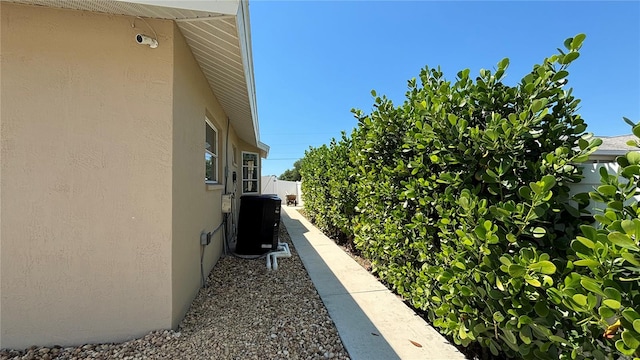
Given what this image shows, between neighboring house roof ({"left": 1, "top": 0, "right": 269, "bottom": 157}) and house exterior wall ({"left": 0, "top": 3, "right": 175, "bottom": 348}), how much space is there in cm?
17

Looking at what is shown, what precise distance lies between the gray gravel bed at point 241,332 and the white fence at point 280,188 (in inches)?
682

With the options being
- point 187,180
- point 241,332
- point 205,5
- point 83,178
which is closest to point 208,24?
point 205,5

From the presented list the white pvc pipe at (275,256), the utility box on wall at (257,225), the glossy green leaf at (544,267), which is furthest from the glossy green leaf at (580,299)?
the utility box on wall at (257,225)

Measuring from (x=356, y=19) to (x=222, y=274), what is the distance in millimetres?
Answer: 6691

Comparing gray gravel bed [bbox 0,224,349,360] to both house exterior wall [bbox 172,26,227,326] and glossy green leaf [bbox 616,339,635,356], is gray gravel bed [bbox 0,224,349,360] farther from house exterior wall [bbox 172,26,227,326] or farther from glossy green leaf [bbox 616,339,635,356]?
glossy green leaf [bbox 616,339,635,356]

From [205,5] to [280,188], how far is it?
66.3 feet

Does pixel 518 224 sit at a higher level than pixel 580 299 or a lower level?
higher

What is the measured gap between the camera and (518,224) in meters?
1.84

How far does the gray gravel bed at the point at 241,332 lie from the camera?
2.44 metres

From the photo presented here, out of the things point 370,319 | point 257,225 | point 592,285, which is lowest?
point 370,319

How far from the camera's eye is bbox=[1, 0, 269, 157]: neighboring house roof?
2303 mm

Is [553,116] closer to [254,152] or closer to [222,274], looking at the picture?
[222,274]

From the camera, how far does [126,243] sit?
2.65m

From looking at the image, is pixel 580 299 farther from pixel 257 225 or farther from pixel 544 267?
pixel 257 225
